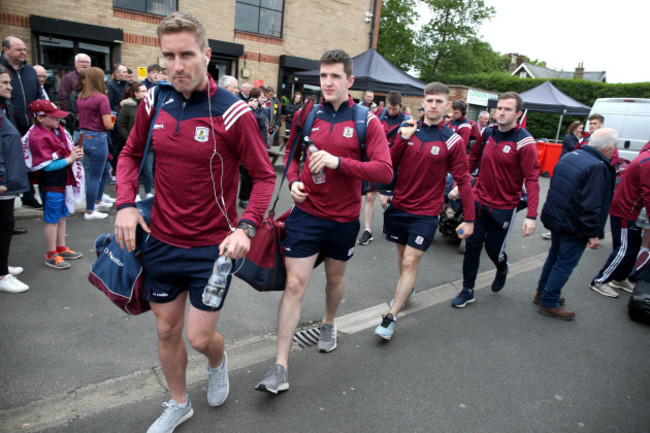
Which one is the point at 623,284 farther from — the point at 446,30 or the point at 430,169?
the point at 446,30

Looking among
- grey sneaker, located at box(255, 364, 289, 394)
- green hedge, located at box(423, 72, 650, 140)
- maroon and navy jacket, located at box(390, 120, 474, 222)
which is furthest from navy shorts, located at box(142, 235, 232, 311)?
green hedge, located at box(423, 72, 650, 140)

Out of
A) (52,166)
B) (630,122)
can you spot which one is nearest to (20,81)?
(52,166)

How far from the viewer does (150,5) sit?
46.9ft

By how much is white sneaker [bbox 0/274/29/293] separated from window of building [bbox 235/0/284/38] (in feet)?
46.2

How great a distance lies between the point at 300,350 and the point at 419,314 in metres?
1.50

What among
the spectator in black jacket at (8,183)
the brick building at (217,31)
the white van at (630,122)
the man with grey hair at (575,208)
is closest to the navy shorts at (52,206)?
the spectator in black jacket at (8,183)

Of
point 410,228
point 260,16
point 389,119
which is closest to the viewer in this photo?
point 410,228

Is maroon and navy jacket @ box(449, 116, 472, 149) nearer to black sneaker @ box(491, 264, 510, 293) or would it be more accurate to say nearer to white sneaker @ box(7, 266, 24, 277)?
black sneaker @ box(491, 264, 510, 293)

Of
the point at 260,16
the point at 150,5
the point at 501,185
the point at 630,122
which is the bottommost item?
the point at 501,185

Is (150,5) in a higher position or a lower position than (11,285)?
higher

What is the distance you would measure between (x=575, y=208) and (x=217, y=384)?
3904mm

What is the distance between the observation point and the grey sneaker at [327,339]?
3.67 m

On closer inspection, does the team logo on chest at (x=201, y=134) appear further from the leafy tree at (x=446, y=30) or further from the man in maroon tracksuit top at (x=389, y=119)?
the leafy tree at (x=446, y=30)

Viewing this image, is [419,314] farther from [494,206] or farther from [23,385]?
[23,385]
